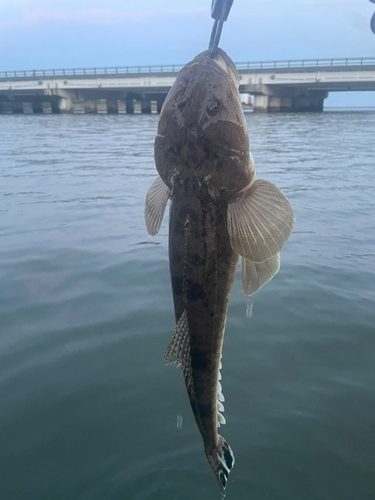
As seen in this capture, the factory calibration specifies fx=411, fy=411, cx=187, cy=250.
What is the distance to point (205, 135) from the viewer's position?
2.54 metres

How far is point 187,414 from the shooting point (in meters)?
3.86

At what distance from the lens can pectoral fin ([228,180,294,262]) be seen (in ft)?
8.02

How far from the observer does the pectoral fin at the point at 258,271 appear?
2.71 m

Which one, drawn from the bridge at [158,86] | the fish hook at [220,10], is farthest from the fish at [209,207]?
the bridge at [158,86]

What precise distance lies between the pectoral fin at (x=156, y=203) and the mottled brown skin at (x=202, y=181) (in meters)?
0.15

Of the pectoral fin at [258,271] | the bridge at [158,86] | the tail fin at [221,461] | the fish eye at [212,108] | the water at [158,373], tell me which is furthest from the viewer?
the bridge at [158,86]

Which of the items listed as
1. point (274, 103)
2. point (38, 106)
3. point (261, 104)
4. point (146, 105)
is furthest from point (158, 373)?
point (38, 106)

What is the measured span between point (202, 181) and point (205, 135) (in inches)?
11.5

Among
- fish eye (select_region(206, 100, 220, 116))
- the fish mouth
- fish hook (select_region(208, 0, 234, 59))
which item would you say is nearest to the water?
fish eye (select_region(206, 100, 220, 116))

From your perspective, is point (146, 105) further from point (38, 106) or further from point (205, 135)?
point (205, 135)

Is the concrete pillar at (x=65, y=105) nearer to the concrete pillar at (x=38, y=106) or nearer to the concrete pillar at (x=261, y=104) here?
the concrete pillar at (x=38, y=106)

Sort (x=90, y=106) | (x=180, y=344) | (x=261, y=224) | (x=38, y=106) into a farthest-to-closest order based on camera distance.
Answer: (x=38, y=106)
(x=90, y=106)
(x=180, y=344)
(x=261, y=224)

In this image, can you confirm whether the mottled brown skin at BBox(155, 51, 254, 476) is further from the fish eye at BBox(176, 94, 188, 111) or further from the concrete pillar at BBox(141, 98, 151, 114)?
the concrete pillar at BBox(141, 98, 151, 114)

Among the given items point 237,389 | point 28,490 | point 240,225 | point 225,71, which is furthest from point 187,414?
point 225,71
